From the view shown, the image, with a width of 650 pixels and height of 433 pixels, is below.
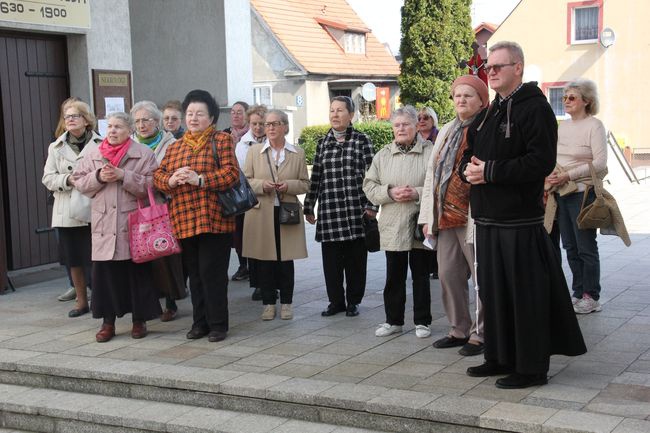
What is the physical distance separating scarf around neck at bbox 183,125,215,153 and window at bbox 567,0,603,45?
101 feet

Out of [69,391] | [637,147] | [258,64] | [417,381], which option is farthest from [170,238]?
[258,64]

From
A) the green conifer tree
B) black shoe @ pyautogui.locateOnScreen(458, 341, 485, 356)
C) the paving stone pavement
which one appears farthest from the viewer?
the green conifer tree

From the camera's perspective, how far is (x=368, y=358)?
657 centimetres

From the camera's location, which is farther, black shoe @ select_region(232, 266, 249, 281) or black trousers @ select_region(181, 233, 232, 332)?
black shoe @ select_region(232, 266, 249, 281)

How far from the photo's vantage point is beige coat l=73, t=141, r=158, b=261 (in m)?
7.30

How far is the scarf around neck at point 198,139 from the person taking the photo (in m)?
7.23

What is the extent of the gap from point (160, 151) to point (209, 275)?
1363 mm

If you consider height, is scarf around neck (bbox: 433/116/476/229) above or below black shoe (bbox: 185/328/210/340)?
above

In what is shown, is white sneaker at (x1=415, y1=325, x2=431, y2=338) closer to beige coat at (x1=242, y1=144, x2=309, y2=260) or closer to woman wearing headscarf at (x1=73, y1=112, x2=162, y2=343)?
beige coat at (x1=242, y1=144, x2=309, y2=260)

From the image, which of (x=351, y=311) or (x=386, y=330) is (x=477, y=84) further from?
(x=351, y=311)

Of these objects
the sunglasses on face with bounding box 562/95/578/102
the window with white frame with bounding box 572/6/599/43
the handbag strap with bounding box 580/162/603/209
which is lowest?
the handbag strap with bounding box 580/162/603/209

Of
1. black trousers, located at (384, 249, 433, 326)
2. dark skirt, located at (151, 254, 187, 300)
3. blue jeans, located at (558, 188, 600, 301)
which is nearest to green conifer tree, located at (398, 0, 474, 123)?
blue jeans, located at (558, 188, 600, 301)

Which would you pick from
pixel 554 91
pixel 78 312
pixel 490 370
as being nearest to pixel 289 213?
pixel 78 312

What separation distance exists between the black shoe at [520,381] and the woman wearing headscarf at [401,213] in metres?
1.51
